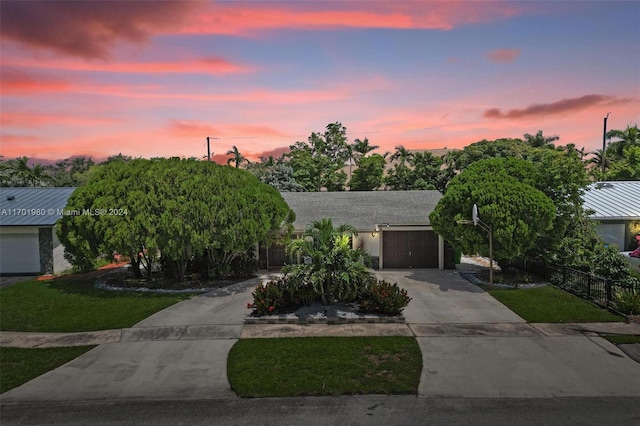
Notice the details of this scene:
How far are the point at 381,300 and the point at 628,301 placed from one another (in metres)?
9.12

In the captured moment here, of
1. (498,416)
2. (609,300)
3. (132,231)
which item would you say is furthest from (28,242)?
(609,300)

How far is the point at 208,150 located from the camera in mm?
50594

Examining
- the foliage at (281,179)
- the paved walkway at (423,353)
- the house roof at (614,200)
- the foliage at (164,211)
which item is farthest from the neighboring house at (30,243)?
the house roof at (614,200)

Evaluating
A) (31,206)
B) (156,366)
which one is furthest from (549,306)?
(31,206)

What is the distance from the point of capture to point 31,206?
2400 centimetres

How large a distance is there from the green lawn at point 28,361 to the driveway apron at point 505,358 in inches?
401

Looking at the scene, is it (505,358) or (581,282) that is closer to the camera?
(505,358)

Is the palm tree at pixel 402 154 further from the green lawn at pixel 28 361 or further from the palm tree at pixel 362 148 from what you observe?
the green lawn at pixel 28 361

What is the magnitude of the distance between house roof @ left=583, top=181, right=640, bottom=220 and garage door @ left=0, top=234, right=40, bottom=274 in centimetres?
3172

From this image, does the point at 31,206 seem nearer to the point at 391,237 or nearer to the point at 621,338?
the point at 391,237

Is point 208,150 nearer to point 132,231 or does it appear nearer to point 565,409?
point 132,231

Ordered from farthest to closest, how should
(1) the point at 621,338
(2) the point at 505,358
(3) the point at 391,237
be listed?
1. (3) the point at 391,237
2. (1) the point at 621,338
3. (2) the point at 505,358

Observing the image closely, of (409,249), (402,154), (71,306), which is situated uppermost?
(402,154)

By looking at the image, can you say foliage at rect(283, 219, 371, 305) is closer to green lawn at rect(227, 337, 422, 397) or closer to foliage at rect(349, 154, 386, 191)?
green lawn at rect(227, 337, 422, 397)
